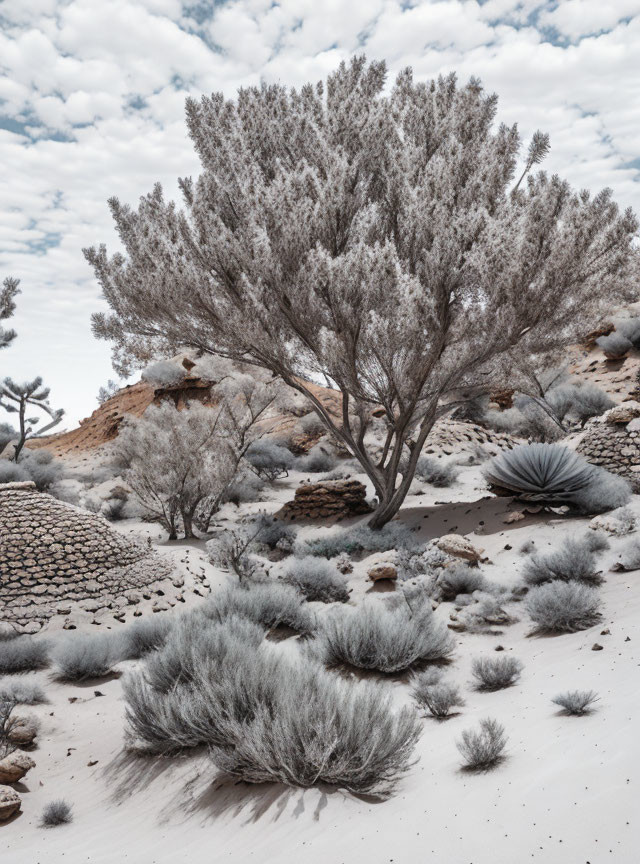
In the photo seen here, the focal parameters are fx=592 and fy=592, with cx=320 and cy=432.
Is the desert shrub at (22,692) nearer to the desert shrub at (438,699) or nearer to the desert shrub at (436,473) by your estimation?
the desert shrub at (438,699)

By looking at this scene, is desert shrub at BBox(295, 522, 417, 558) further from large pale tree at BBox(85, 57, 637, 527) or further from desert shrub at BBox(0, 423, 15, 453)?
desert shrub at BBox(0, 423, 15, 453)

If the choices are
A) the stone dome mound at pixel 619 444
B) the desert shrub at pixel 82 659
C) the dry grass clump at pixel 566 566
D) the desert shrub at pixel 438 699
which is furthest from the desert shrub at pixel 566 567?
the desert shrub at pixel 82 659

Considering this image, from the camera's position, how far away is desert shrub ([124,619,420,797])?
3461 mm

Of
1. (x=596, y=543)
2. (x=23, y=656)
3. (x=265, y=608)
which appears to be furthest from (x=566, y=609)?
(x=23, y=656)

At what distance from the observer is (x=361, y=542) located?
11.5m

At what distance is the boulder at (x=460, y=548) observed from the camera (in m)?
9.10

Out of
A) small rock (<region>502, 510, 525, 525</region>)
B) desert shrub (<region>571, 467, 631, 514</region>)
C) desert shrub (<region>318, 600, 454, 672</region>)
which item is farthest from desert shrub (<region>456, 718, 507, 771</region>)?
small rock (<region>502, 510, 525, 525</region>)

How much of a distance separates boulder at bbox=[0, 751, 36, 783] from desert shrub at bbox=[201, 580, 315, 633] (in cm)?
291

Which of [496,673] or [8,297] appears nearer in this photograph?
[496,673]

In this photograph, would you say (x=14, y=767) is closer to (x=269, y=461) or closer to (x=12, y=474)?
(x=269, y=461)

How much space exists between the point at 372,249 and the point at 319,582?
5.86m

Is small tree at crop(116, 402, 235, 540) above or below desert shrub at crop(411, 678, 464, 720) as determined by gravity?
above

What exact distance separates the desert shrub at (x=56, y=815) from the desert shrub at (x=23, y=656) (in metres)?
3.20

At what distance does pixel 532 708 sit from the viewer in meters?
4.15
